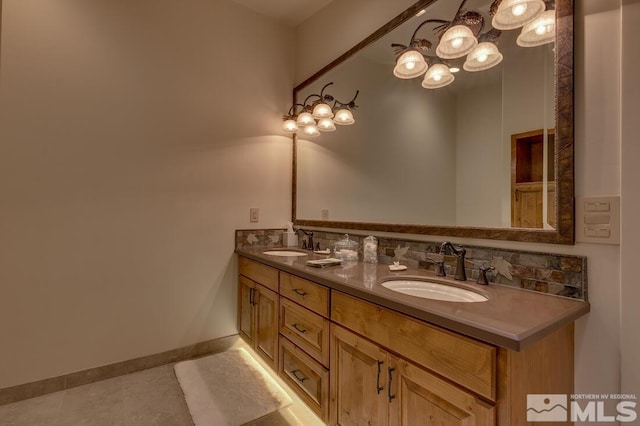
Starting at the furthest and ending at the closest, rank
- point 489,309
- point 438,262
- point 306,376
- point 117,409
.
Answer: point 117,409 → point 306,376 → point 438,262 → point 489,309

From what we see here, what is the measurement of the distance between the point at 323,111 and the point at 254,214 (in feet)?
3.24

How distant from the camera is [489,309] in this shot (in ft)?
3.10

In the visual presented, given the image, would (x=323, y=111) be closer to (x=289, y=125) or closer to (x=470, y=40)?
(x=289, y=125)

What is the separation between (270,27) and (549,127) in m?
2.32

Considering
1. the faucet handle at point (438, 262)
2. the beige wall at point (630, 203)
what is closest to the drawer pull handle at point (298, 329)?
the faucet handle at point (438, 262)

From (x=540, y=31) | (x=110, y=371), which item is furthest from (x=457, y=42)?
(x=110, y=371)

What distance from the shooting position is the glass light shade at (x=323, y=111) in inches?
87.4

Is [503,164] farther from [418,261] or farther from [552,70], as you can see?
[418,261]

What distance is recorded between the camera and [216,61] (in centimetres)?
234

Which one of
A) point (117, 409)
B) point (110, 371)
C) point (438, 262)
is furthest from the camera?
point (110, 371)

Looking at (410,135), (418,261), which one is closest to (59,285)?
(418,261)

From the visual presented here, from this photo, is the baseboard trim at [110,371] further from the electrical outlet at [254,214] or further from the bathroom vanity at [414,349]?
the electrical outlet at [254,214]

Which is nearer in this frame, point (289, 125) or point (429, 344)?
point (429, 344)

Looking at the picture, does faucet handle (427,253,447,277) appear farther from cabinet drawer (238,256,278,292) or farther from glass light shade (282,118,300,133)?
glass light shade (282,118,300,133)
